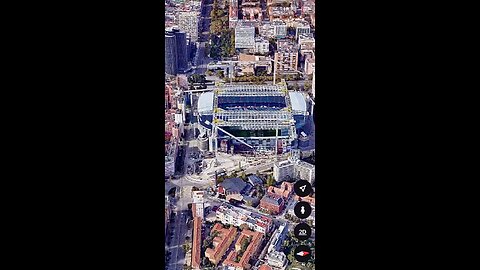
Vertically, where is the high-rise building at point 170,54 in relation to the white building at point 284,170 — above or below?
above

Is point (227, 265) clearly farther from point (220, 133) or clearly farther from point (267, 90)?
point (267, 90)

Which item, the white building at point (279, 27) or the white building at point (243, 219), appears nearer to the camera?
the white building at point (243, 219)

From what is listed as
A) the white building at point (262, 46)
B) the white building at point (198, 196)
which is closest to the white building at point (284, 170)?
the white building at point (198, 196)

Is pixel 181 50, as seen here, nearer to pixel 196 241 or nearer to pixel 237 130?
pixel 237 130

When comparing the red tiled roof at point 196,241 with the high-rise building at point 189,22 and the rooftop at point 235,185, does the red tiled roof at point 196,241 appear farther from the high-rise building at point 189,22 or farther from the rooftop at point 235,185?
the high-rise building at point 189,22

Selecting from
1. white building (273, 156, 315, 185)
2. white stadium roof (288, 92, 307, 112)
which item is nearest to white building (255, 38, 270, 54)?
white stadium roof (288, 92, 307, 112)

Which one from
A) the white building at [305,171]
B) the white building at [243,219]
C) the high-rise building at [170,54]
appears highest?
the high-rise building at [170,54]

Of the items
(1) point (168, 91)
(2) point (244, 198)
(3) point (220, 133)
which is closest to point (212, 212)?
(2) point (244, 198)

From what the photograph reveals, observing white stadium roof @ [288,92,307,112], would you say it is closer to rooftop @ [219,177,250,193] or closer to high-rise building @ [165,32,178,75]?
rooftop @ [219,177,250,193]
